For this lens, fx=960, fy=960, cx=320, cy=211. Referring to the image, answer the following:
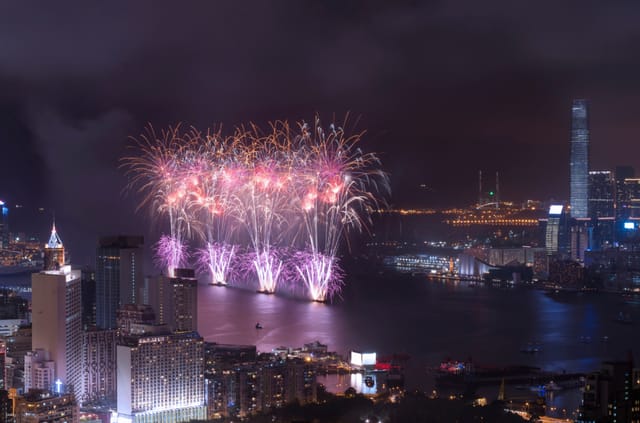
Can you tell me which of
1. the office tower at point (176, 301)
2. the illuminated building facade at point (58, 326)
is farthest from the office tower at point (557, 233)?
the illuminated building facade at point (58, 326)

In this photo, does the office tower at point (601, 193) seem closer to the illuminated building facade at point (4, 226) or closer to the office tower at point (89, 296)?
the illuminated building facade at point (4, 226)

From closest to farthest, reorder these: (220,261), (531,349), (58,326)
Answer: (58,326), (531,349), (220,261)

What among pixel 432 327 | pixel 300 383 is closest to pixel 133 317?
pixel 300 383

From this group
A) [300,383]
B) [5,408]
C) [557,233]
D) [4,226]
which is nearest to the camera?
[5,408]

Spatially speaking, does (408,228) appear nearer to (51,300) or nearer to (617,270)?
(617,270)

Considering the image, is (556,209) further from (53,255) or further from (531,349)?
(53,255)

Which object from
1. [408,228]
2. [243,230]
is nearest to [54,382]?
[243,230]

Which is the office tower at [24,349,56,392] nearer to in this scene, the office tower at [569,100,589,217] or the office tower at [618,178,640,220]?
the office tower at [569,100,589,217]
